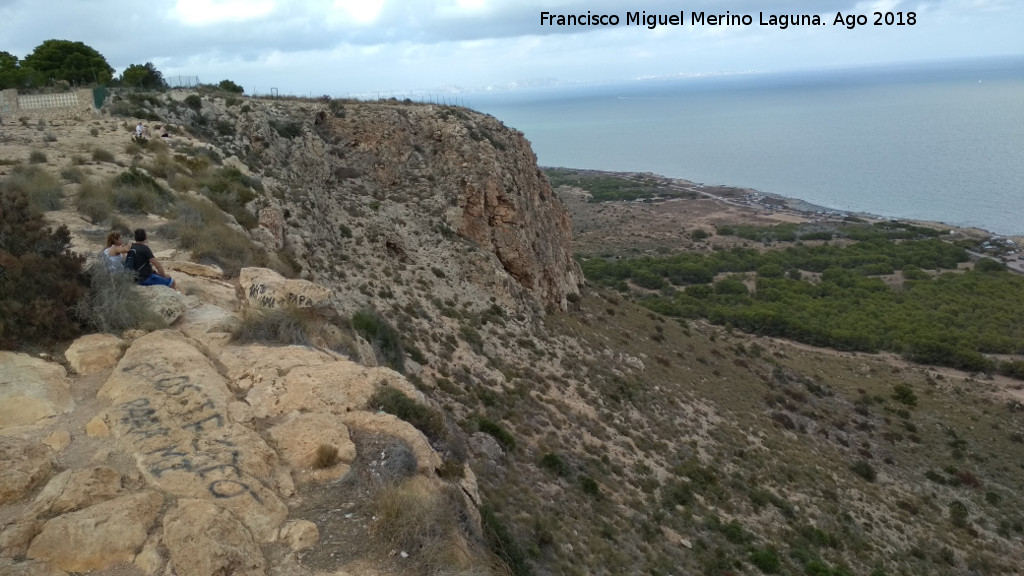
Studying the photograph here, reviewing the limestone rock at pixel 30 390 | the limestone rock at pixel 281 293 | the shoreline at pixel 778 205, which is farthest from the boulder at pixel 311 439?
the shoreline at pixel 778 205

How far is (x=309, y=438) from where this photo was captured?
20.3 ft

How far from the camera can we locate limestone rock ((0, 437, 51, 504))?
5.02 m

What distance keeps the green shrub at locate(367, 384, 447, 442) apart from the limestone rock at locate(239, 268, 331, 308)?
2710 millimetres

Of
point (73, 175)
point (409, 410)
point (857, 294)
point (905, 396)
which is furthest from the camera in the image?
point (857, 294)

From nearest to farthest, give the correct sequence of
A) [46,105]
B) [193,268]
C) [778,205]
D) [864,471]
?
[193,268]
[46,105]
[864,471]
[778,205]

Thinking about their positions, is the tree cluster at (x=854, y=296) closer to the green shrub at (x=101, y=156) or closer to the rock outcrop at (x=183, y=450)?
the green shrub at (x=101, y=156)

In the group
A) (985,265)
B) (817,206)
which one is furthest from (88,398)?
(817,206)

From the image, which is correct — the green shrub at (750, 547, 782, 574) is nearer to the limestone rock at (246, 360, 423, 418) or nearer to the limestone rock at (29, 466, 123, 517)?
the limestone rock at (246, 360, 423, 418)

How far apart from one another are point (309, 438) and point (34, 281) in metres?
4.37

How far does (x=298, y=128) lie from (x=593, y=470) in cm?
1872

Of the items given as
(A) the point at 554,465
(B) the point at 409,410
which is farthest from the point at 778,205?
(B) the point at 409,410

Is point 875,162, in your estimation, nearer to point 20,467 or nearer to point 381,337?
point 381,337

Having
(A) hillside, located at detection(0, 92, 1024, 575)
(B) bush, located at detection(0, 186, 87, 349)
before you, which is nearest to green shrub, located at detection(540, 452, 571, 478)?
(A) hillside, located at detection(0, 92, 1024, 575)

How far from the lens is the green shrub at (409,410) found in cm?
704
